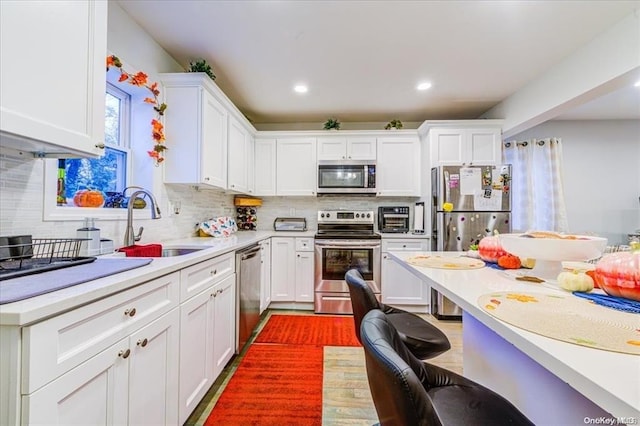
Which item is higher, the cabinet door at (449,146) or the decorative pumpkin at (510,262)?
the cabinet door at (449,146)

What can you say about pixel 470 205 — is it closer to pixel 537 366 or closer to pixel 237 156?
pixel 537 366

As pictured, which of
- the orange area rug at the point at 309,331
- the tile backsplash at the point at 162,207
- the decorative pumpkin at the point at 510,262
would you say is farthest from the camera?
the orange area rug at the point at 309,331

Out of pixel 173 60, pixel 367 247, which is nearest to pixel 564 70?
pixel 367 247

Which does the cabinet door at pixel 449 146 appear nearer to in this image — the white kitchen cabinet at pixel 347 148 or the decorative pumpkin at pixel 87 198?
the white kitchen cabinet at pixel 347 148

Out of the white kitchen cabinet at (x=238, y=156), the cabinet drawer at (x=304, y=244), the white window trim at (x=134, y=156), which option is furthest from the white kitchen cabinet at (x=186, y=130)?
the cabinet drawer at (x=304, y=244)

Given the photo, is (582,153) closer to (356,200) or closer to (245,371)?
(356,200)

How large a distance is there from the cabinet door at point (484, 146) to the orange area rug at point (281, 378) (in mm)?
2460

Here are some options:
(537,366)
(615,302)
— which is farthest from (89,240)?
(615,302)

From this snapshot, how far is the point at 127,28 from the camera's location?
6.31 ft

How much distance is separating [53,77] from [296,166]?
2833 millimetres

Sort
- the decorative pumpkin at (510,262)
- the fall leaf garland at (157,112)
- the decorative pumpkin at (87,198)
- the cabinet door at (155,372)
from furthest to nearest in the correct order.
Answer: the fall leaf garland at (157,112) → the decorative pumpkin at (87,198) → the decorative pumpkin at (510,262) → the cabinet door at (155,372)

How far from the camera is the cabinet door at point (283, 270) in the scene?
3441 mm

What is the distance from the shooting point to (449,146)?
3.42 m

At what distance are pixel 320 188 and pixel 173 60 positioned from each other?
2.04 m
